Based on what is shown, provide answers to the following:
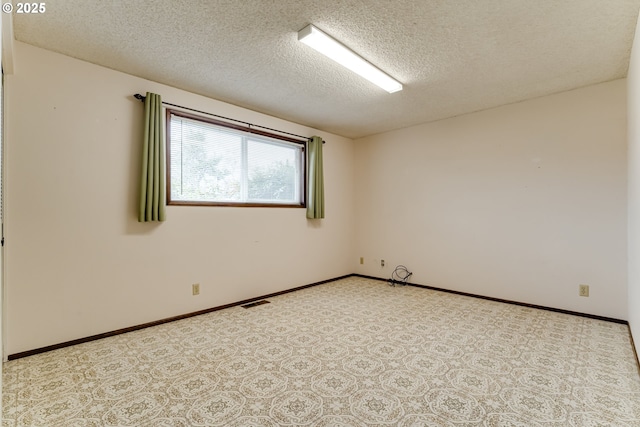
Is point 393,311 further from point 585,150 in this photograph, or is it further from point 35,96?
point 35,96

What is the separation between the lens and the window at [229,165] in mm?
3361

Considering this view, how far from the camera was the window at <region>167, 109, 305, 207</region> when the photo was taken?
336 centimetres

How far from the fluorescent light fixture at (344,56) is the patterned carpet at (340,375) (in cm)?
247

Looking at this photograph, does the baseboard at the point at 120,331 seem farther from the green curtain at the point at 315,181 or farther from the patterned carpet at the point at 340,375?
the green curtain at the point at 315,181

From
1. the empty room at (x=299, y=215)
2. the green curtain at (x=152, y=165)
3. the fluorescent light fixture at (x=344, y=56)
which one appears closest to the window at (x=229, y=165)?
the empty room at (x=299, y=215)

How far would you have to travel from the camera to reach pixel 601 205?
325 centimetres

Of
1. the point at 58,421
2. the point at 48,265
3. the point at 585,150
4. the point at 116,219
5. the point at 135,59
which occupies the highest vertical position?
the point at 135,59

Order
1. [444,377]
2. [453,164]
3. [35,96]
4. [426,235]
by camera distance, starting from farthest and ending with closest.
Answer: [426,235] < [453,164] < [35,96] < [444,377]

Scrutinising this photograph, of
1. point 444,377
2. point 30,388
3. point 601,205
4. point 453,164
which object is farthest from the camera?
point 453,164

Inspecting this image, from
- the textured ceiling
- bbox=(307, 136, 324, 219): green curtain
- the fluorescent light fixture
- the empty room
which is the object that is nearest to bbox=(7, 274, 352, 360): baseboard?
the empty room

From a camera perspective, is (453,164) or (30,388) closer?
(30,388)

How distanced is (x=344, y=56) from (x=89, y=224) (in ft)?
8.88

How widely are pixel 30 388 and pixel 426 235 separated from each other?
4445mm

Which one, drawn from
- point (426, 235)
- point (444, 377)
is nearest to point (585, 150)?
point (426, 235)
